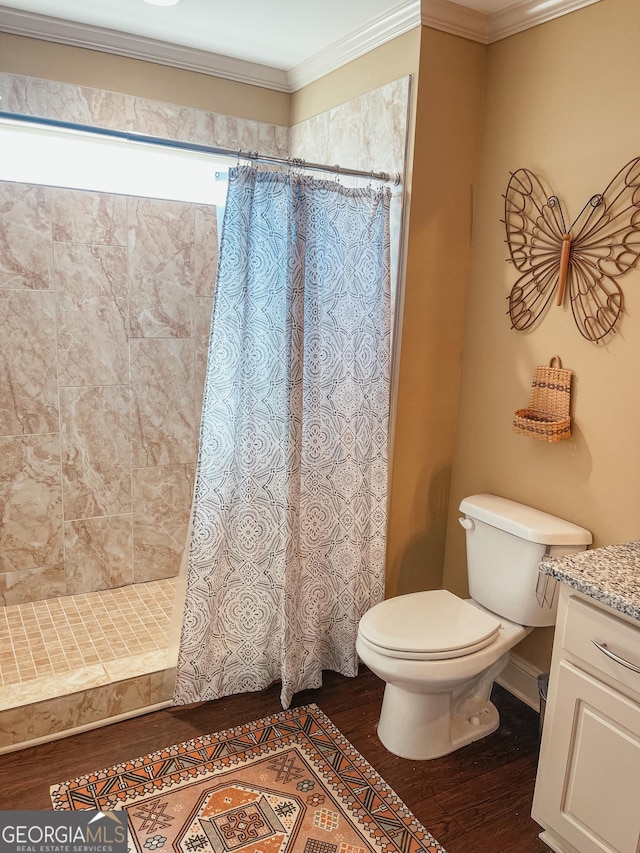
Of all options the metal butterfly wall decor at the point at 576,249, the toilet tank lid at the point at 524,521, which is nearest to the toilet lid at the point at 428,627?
the toilet tank lid at the point at 524,521

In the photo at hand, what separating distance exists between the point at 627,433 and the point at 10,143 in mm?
2478

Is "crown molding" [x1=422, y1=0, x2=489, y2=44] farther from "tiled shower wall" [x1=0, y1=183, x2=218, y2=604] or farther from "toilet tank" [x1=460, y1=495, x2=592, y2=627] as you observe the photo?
"toilet tank" [x1=460, y1=495, x2=592, y2=627]

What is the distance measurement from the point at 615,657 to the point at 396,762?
925 millimetres

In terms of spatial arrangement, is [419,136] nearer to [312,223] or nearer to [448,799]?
[312,223]

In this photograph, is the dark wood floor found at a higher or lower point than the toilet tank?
lower

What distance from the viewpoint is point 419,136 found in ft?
7.61

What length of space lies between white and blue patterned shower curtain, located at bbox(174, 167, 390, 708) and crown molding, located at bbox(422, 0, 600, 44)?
59 cm

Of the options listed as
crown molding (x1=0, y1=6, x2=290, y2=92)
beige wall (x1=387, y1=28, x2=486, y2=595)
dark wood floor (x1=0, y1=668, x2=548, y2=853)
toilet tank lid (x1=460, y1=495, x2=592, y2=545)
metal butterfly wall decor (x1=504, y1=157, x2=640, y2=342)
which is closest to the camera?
dark wood floor (x1=0, y1=668, x2=548, y2=853)

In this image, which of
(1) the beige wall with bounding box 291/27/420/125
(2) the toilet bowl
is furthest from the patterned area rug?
(1) the beige wall with bounding box 291/27/420/125

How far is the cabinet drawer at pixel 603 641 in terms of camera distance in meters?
1.48

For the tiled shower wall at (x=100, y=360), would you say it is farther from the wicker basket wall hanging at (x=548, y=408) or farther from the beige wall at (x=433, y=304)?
the wicker basket wall hanging at (x=548, y=408)

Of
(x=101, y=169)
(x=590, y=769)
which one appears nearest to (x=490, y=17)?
(x=101, y=169)

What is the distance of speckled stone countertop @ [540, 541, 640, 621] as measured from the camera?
4.87ft

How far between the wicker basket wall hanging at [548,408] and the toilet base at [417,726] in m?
0.91
